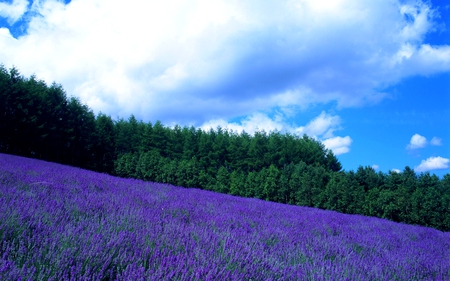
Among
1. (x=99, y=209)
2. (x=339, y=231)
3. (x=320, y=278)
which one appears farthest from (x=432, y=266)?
(x=99, y=209)

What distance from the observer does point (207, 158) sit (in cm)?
2969

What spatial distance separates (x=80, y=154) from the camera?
112ft

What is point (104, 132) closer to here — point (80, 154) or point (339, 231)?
point (80, 154)

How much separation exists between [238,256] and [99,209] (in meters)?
2.00

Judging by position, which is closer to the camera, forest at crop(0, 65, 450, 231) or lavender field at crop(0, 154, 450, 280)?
lavender field at crop(0, 154, 450, 280)

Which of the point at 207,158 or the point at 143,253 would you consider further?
the point at 207,158

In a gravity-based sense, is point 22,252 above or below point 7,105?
below

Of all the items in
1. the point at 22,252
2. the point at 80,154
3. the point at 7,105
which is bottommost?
the point at 22,252

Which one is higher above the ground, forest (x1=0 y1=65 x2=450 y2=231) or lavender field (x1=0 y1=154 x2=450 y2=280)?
forest (x1=0 y1=65 x2=450 y2=231)

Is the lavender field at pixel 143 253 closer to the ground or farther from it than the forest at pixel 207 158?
closer to the ground

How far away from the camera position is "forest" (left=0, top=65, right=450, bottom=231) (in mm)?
15219

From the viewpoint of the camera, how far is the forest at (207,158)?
49.9 feet

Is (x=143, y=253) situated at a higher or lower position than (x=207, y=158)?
lower

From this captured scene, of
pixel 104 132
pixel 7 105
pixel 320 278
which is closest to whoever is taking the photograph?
pixel 320 278
